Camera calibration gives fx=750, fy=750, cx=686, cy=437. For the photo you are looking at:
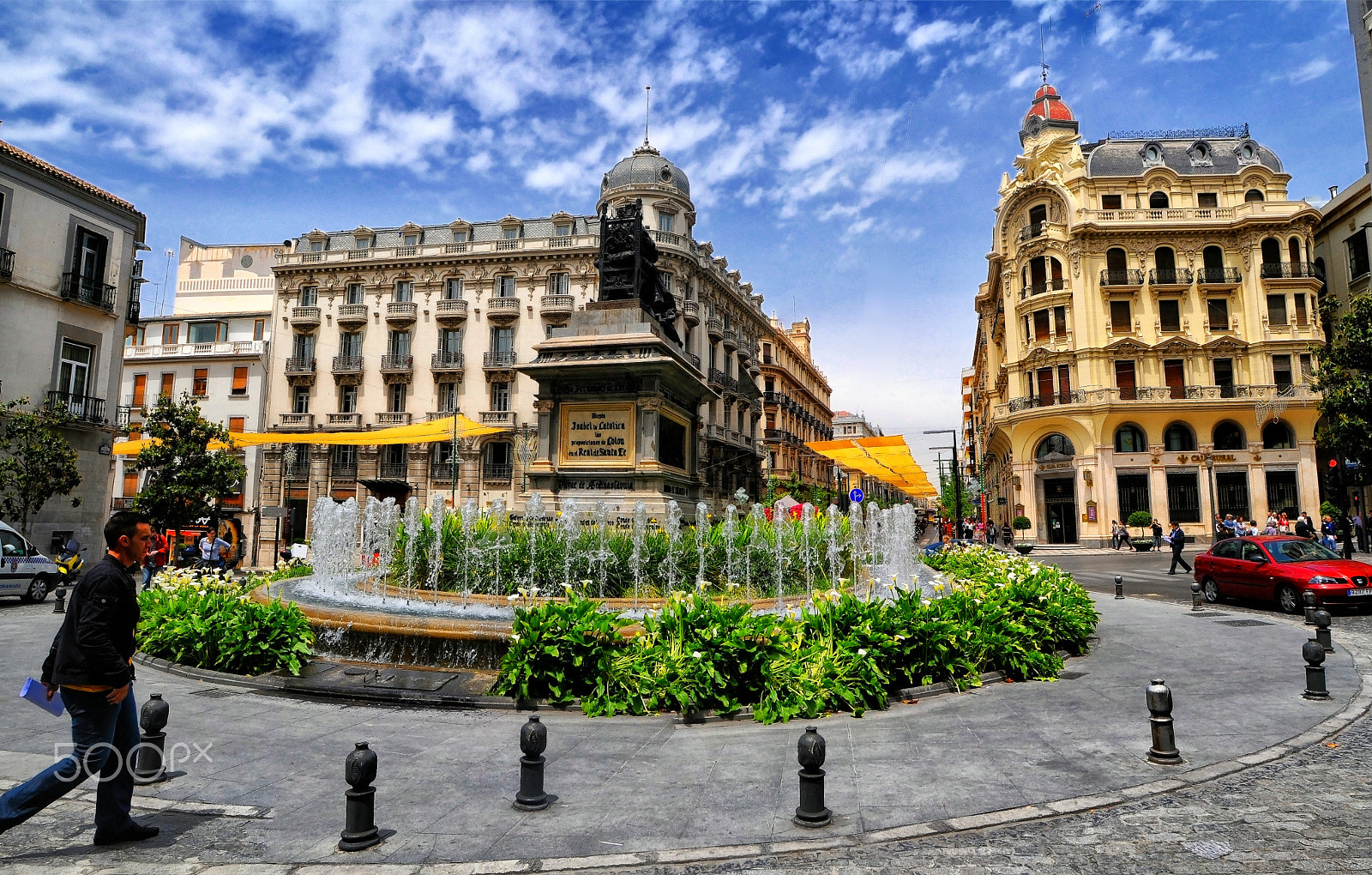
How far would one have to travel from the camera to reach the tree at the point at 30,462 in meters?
21.2

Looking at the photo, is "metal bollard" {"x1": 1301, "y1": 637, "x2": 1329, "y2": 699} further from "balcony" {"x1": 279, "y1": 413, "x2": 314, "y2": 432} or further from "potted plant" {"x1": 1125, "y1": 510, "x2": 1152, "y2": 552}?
"balcony" {"x1": 279, "y1": 413, "x2": 314, "y2": 432}

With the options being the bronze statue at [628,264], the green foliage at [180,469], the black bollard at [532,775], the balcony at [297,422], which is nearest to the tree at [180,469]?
the green foliage at [180,469]

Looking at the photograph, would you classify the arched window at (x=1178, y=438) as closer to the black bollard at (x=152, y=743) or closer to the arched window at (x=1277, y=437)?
the arched window at (x=1277, y=437)

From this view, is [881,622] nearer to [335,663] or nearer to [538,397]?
[335,663]

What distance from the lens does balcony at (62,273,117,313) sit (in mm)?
24578

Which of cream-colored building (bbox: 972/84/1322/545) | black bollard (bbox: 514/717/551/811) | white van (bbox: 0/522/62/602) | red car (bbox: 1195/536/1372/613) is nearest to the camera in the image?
black bollard (bbox: 514/717/551/811)

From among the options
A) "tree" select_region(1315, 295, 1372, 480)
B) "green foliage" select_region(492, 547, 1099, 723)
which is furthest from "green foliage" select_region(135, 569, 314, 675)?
"tree" select_region(1315, 295, 1372, 480)

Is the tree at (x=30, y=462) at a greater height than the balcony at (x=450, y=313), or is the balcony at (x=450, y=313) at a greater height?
the balcony at (x=450, y=313)

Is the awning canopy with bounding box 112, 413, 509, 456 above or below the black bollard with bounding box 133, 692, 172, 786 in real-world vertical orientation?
above

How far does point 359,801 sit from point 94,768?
4.85 ft

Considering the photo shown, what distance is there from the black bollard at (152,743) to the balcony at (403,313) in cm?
4119

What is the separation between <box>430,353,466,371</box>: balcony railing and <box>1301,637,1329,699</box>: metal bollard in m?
40.7

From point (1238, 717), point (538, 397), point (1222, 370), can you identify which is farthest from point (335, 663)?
point (1222, 370)

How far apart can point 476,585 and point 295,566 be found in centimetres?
767
